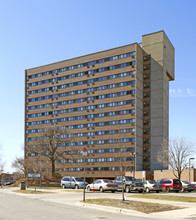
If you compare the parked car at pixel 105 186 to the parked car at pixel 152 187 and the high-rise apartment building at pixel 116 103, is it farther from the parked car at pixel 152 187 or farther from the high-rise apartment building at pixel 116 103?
the high-rise apartment building at pixel 116 103

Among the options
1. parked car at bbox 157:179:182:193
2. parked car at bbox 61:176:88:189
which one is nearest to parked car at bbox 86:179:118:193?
parked car at bbox 61:176:88:189

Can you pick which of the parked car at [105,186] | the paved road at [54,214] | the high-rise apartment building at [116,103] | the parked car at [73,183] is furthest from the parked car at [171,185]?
the high-rise apartment building at [116,103]

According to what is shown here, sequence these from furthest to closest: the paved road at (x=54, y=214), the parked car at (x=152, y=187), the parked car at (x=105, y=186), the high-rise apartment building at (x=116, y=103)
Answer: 1. the high-rise apartment building at (x=116, y=103)
2. the parked car at (x=152, y=187)
3. the parked car at (x=105, y=186)
4. the paved road at (x=54, y=214)

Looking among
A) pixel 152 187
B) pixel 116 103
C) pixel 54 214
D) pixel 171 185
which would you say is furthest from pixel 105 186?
pixel 116 103

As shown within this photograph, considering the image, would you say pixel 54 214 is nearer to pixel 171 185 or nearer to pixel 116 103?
pixel 171 185

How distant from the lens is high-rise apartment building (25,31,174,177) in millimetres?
88500

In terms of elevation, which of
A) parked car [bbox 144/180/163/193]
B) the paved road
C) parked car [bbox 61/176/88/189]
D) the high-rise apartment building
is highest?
the high-rise apartment building

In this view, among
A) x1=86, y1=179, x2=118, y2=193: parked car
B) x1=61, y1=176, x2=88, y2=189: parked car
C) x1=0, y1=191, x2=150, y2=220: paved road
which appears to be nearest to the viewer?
x1=0, y1=191, x2=150, y2=220: paved road

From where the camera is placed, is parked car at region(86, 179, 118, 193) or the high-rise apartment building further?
the high-rise apartment building

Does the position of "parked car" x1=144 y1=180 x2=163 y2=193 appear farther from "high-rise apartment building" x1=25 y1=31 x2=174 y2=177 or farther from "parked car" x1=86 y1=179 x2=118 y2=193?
"high-rise apartment building" x1=25 y1=31 x2=174 y2=177

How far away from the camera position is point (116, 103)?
90.9 meters

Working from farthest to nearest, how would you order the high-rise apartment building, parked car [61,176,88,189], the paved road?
the high-rise apartment building → parked car [61,176,88,189] → the paved road

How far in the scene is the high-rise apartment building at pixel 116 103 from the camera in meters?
88.5

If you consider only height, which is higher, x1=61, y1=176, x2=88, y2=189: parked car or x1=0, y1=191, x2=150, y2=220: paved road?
x1=0, y1=191, x2=150, y2=220: paved road
